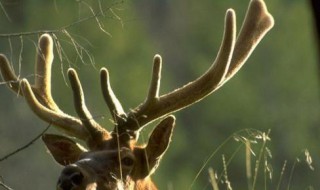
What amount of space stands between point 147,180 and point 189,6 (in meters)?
32.5

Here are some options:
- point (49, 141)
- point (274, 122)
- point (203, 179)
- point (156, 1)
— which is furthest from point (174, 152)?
point (49, 141)

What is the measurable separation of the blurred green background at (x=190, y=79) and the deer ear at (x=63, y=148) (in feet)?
54.4

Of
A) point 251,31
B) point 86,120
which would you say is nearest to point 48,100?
point 86,120

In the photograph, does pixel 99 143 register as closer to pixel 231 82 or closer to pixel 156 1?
pixel 231 82

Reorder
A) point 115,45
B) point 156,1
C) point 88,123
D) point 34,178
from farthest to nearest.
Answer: point 156,1 → point 115,45 → point 34,178 → point 88,123

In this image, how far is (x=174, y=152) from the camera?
111 feet

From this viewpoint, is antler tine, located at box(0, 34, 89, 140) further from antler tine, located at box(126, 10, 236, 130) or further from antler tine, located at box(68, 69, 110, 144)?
antler tine, located at box(126, 10, 236, 130)

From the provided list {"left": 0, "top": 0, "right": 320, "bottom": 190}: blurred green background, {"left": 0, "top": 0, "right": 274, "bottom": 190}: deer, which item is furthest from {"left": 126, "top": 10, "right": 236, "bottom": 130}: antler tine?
{"left": 0, "top": 0, "right": 320, "bottom": 190}: blurred green background

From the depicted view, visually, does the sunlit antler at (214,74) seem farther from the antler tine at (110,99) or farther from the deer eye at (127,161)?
the deer eye at (127,161)

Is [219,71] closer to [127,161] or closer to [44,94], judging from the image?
[127,161]

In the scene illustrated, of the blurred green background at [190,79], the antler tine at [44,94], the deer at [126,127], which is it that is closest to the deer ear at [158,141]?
the deer at [126,127]

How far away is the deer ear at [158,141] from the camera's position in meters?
10.4

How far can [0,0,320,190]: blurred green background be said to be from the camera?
2956 centimetres

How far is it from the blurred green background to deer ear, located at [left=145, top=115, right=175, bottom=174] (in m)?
17.0
